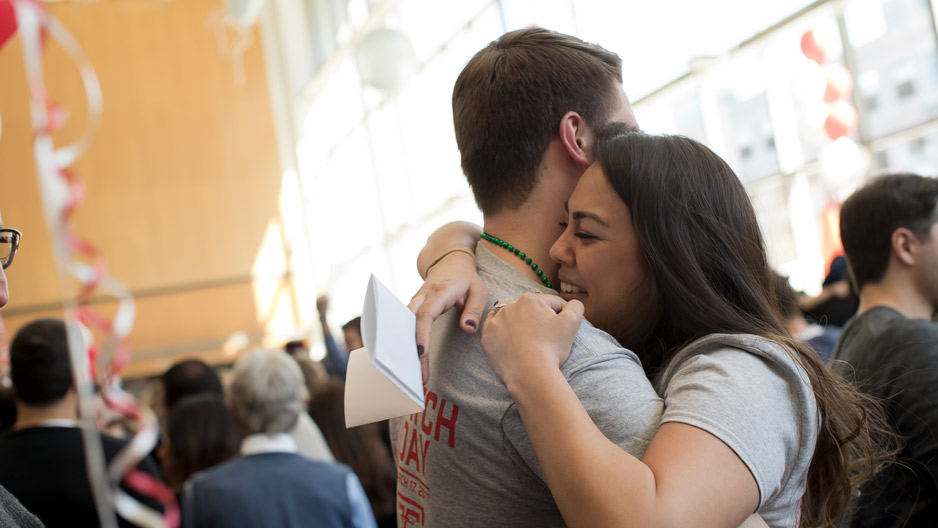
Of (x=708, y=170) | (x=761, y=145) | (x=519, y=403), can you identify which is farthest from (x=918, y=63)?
(x=519, y=403)

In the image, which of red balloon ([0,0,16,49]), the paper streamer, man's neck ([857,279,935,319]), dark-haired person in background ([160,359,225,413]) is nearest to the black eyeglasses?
red balloon ([0,0,16,49])

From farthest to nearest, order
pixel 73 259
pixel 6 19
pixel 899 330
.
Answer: pixel 899 330
pixel 6 19
pixel 73 259

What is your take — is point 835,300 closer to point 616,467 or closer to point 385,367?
point 616,467

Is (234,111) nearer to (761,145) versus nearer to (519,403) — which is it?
(761,145)

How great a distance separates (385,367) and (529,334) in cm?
22

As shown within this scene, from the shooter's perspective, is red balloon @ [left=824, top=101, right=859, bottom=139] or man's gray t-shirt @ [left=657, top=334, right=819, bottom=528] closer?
man's gray t-shirt @ [left=657, top=334, right=819, bottom=528]

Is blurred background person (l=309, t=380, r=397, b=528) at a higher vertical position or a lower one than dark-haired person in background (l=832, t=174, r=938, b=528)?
lower

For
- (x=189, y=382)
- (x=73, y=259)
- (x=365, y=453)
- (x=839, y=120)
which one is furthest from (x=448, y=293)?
(x=839, y=120)

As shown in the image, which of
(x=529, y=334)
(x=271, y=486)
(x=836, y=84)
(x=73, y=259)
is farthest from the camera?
(x=836, y=84)

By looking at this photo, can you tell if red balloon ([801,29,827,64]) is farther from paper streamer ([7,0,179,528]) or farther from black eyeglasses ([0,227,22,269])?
paper streamer ([7,0,179,528])

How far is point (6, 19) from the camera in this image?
1329 mm

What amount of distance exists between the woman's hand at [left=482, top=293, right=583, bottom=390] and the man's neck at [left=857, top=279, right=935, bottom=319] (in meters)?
1.51

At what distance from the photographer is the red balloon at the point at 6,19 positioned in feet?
4.32

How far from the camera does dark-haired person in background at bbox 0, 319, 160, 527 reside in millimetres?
2385
